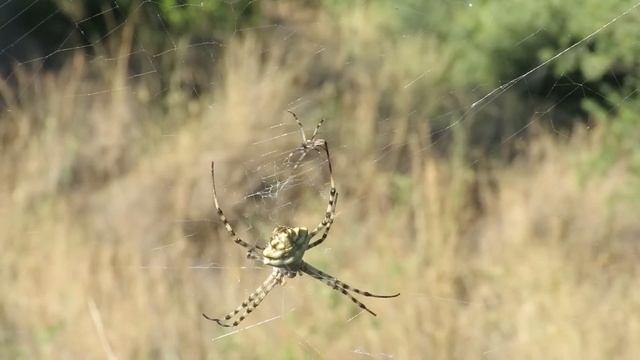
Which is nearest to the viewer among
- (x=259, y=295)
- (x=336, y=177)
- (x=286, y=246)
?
(x=286, y=246)

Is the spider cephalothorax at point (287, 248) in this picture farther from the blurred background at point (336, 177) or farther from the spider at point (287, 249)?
the blurred background at point (336, 177)

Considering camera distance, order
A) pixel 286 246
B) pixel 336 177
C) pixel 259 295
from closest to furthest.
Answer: pixel 286 246 → pixel 259 295 → pixel 336 177

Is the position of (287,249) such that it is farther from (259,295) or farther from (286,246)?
(259,295)

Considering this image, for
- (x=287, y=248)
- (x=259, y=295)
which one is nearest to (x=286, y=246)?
(x=287, y=248)

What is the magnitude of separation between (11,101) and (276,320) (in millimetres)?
2487

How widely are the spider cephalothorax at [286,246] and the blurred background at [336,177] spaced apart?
591 mm

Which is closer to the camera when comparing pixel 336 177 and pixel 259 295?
pixel 259 295

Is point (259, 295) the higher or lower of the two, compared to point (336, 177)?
lower

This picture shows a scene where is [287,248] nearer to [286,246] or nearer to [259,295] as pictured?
[286,246]

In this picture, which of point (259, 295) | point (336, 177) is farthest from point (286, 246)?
point (336, 177)

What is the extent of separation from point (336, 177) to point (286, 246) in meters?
1.90

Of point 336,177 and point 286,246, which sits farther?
point 336,177

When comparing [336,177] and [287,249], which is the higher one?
[336,177]

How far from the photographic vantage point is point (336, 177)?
4.48 metres
